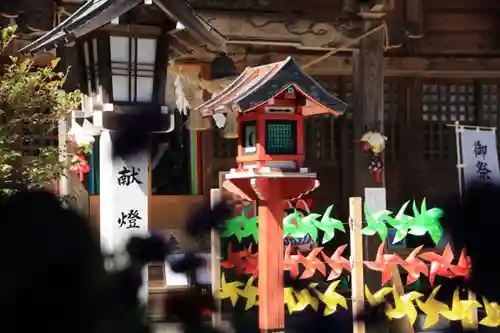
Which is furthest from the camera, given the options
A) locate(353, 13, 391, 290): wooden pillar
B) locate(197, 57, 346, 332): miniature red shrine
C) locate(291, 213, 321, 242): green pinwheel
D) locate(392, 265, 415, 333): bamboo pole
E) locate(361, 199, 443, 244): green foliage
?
locate(353, 13, 391, 290): wooden pillar

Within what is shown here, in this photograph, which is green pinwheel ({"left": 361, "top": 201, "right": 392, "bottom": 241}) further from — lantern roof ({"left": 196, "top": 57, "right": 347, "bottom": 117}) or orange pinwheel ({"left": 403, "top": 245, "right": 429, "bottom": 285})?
lantern roof ({"left": 196, "top": 57, "right": 347, "bottom": 117})

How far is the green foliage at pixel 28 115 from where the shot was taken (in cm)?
605

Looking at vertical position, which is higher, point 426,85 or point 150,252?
point 426,85

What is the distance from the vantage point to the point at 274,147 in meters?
6.65

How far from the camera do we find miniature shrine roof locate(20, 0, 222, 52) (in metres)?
5.28

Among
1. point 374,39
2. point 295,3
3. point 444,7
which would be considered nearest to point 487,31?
point 444,7

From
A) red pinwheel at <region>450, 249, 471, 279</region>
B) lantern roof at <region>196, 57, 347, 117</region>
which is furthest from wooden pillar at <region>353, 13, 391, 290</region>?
red pinwheel at <region>450, 249, 471, 279</region>

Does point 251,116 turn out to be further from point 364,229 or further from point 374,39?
point 374,39

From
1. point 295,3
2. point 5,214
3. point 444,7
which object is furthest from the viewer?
point 444,7

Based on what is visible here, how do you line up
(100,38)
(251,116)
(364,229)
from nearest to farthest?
(100,38)
(251,116)
(364,229)

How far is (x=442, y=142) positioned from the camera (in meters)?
12.1

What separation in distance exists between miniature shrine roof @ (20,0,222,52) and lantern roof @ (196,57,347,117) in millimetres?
832

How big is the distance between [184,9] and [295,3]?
5.15 metres

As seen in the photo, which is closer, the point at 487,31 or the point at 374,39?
the point at 374,39
